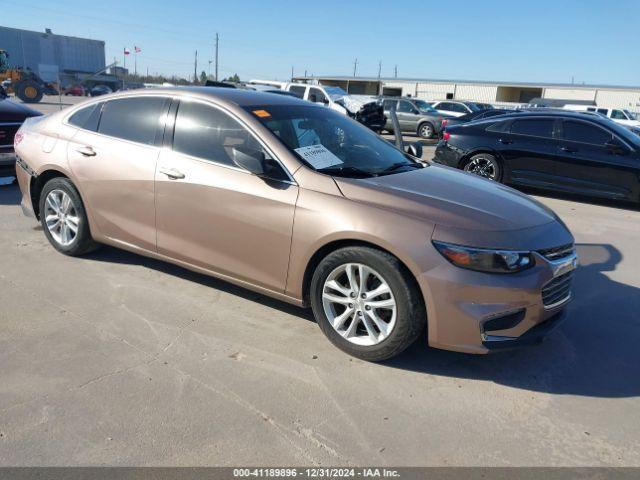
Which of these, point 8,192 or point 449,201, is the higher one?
point 449,201

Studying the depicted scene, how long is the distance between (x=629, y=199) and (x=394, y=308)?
696 cm

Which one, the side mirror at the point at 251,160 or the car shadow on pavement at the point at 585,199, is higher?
the side mirror at the point at 251,160

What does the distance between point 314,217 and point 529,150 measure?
22.4 ft

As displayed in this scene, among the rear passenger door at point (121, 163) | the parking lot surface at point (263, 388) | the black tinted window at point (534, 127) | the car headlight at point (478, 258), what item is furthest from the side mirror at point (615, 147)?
the rear passenger door at point (121, 163)

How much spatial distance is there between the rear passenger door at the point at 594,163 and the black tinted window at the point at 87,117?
23.8 feet

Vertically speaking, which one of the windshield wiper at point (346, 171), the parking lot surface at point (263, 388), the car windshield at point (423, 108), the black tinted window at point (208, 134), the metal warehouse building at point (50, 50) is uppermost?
the metal warehouse building at point (50, 50)

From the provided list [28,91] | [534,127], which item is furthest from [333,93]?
[28,91]

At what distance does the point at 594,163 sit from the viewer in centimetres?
844

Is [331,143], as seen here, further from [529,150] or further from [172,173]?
[529,150]

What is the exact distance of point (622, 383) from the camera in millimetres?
3256

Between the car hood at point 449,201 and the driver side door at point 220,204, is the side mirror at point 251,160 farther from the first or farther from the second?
the car hood at point 449,201

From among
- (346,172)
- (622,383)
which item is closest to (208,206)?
(346,172)

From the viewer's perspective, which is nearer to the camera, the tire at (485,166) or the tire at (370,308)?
the tire at (370,308)

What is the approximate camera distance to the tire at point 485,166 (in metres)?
9.23
